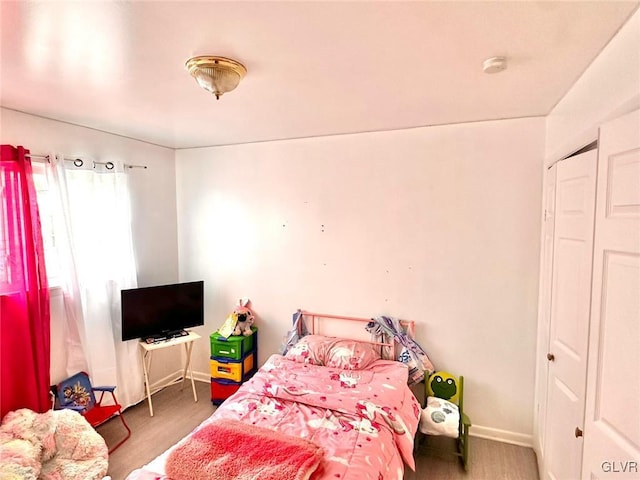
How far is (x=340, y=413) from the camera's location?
220 centimetres

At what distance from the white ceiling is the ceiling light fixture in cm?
5

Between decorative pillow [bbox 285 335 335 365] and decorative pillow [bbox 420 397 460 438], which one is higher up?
decorative pillow [bbox 285 335 335 365]

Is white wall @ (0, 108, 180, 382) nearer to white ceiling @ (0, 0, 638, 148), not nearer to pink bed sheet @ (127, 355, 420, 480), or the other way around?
white ceiling @ (0, 0, 638, 148)

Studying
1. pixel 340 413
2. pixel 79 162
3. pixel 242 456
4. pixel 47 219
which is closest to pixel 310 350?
pixel 340 413

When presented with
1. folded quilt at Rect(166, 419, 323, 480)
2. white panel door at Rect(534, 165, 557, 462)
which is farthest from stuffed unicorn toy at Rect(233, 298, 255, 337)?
white panel door at Rect(534, 165, 557, 462)

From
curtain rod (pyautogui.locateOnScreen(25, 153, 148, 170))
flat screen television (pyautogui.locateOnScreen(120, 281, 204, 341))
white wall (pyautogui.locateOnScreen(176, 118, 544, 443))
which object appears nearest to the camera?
curtain rod (pyautogui.locateOnScreen(25, 153, 148, 170))

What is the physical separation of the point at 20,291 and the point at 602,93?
146 inches

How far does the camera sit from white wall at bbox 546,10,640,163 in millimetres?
1244

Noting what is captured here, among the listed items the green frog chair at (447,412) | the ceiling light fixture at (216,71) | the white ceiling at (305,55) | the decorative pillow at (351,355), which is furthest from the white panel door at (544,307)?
the ceiling light fixture at (216,71)

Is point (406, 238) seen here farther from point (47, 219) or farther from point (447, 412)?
point (47, 219)

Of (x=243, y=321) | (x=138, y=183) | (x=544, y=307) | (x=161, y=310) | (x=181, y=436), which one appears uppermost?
(x=138, y=183)

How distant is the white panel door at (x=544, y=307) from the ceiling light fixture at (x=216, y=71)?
2.07m

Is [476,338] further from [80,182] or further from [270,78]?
[80,182]

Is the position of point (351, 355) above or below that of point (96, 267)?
below
